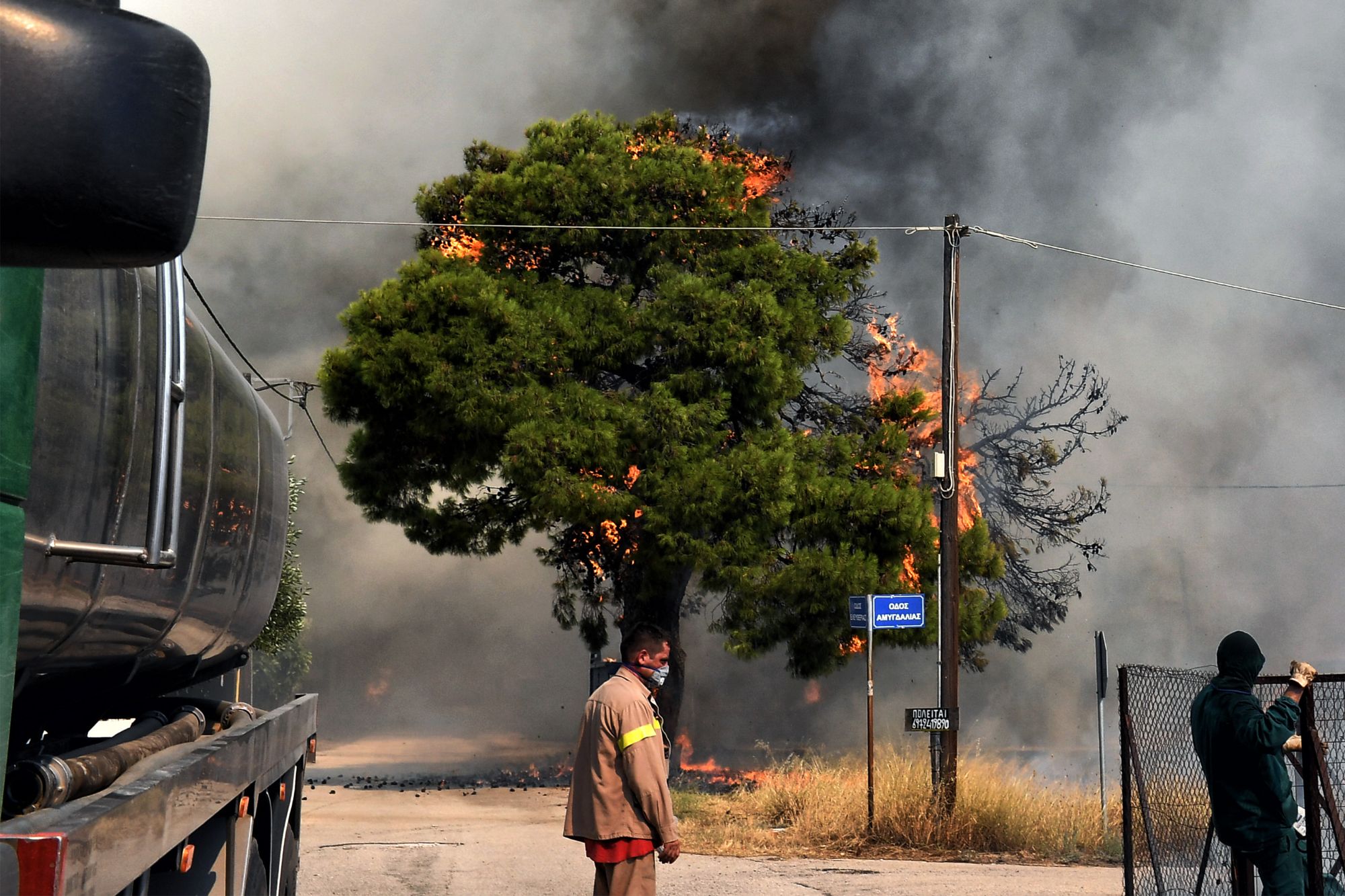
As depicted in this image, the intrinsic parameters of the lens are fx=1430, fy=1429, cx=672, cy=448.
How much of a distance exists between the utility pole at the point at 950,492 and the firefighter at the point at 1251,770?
886 centimetres

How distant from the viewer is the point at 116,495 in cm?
328

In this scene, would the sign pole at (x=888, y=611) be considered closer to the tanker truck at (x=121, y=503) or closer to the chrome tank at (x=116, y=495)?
the tanker truck at (x=121, y=503)

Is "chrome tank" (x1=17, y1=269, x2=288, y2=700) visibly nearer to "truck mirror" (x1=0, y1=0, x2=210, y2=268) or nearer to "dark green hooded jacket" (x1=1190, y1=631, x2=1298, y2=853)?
"truck mirror" (x1=0, y1=0, x2=210, y2=268)

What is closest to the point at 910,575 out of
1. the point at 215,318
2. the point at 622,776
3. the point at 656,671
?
the point at 656,671

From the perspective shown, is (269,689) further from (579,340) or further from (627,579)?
(579,340)

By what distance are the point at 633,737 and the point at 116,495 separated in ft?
10.3

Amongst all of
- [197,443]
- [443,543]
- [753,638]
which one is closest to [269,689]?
[443,543]

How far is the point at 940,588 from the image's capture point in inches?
649

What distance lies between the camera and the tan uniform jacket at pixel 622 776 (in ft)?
19.6

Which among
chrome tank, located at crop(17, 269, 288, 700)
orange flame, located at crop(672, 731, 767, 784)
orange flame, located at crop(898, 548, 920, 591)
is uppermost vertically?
orange flame, located at crop(898, 548, 920, 591)

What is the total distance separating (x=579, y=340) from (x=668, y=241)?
7.51ft

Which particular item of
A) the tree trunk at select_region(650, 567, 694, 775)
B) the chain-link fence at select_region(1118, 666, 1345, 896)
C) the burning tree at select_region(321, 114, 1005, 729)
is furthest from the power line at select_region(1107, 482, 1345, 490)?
the chain-link fence at select_region(1118, 666, 1345, 896)

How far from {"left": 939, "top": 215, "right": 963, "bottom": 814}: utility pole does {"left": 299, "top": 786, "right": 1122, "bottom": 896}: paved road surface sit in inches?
136

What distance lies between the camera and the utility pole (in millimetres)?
16234
